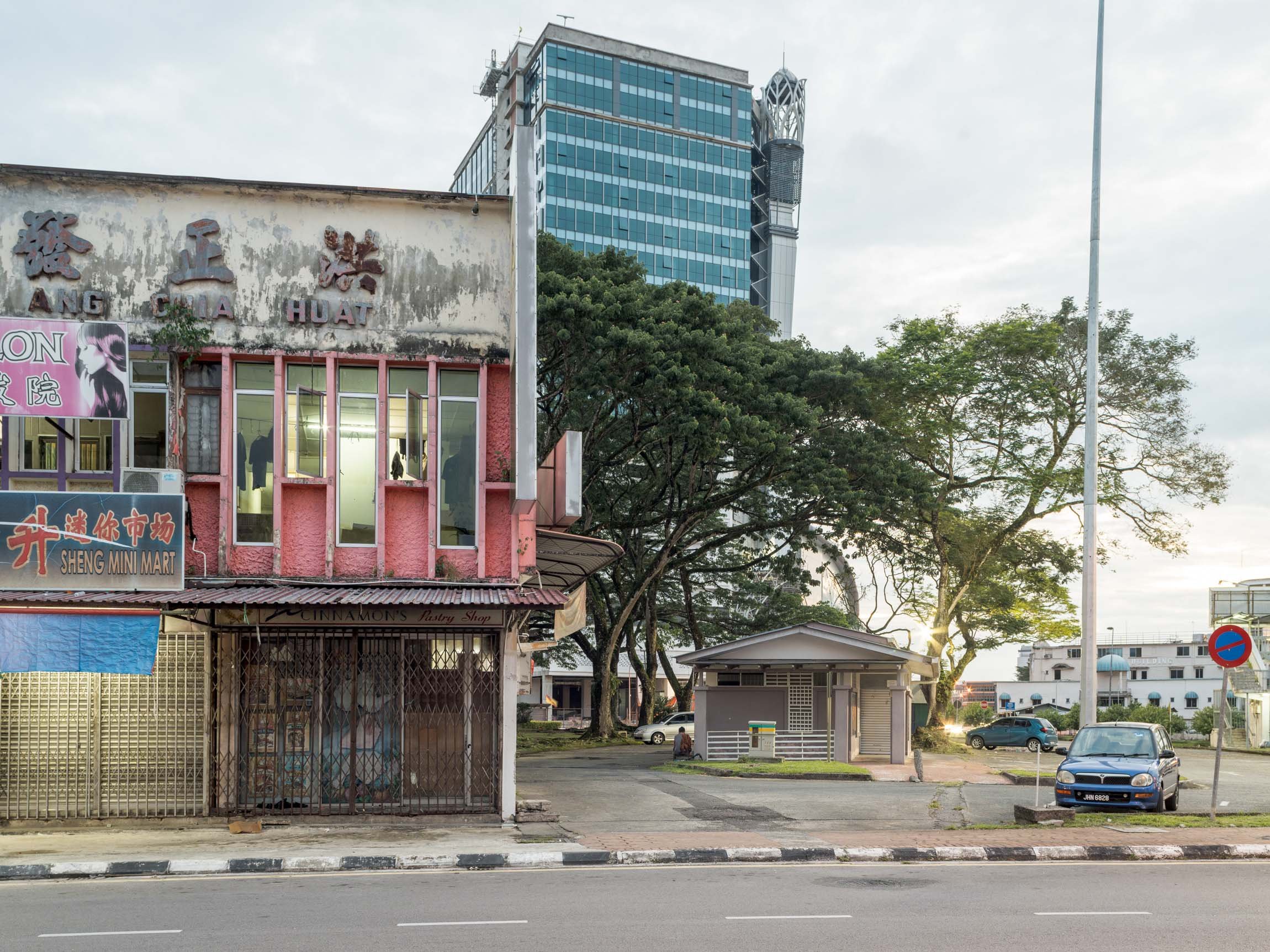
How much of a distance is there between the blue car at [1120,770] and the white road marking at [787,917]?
10.6 meters

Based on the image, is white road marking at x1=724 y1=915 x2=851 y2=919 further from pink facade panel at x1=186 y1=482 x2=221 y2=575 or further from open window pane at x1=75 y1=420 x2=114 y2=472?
open window pane at x1=75 y1=420 x2=114 y2=472

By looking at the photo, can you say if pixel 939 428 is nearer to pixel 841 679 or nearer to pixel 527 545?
pixel 841 679

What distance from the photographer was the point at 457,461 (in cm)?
1797

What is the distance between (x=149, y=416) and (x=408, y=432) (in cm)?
375

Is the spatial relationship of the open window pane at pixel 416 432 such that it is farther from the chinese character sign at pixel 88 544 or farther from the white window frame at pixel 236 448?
the chinese character sign at pixel 88 544

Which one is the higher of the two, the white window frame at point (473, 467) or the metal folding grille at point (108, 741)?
the white window frame at point (473, 467)

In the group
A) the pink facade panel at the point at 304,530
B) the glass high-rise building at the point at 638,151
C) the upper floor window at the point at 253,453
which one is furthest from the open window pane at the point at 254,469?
the glass high-rise building at the point at 638,151

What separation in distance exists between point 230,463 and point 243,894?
7416 millimetres

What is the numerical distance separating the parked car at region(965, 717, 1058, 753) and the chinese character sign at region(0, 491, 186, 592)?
36.7 meters

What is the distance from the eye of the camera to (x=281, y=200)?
58.9ft

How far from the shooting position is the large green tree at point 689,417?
3219 cm

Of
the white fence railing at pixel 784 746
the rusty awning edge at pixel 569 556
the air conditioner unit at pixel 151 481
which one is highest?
the air conditioner unit at pixel 151 481

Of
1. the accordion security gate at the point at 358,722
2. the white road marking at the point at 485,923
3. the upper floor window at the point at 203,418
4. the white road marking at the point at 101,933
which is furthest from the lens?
the upper floor window at the point at 203,418

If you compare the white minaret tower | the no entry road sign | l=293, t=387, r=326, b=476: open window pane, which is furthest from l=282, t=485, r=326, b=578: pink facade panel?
the white minaret tower
